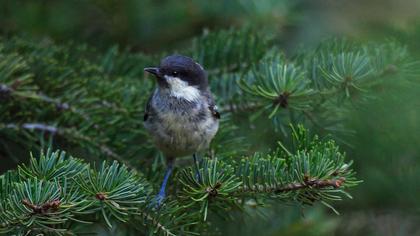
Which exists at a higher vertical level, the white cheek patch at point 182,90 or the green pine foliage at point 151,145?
the white cheek patch at point 182,90

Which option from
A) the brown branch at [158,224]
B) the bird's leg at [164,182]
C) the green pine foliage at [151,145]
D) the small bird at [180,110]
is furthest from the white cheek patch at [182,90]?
the brown branch at [158,224]

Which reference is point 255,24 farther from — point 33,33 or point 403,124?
point 33,33

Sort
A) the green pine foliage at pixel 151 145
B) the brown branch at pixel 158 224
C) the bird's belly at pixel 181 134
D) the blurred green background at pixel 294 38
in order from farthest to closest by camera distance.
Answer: the blurred green background at pixel 294 38 < the bird's belly at pixel 181 134 < the brown branch at pixel 158 224 < the green pine foliage at pixel 151 145

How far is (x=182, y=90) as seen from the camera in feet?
11.6

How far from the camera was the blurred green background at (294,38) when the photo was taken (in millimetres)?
3668

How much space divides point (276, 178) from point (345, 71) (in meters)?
0.80

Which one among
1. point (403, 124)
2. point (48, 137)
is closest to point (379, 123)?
point (403, 124)

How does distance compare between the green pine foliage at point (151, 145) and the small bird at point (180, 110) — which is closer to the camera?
the green pine foliage at point (151, 145)

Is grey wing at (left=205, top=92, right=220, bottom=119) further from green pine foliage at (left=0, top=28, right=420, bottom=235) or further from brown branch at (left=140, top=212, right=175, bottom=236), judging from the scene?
brown branch at (left=140, top=212, right=175, bottom=236)

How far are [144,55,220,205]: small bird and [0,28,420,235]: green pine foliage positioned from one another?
0.08 meters

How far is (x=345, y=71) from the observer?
9.66ft

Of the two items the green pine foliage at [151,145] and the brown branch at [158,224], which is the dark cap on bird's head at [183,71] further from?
the brown branch at [158,224]

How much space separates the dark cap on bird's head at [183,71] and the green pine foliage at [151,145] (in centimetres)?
11

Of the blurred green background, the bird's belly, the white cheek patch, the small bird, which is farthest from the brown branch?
the white cheek patch
